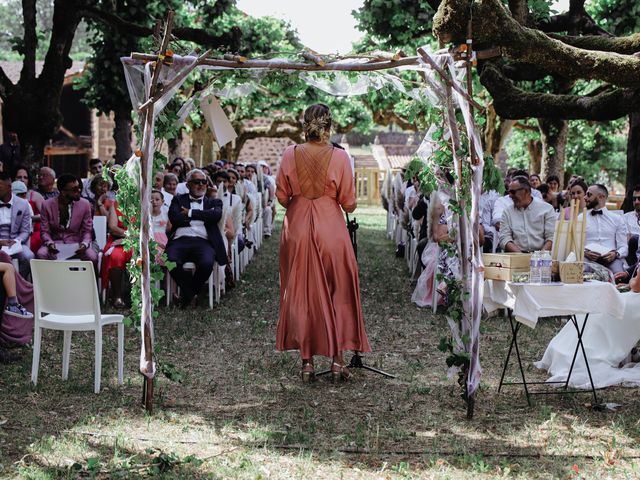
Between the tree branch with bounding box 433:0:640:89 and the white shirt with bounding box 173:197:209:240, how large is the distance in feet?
15.5

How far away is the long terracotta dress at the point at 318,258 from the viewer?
278 inches

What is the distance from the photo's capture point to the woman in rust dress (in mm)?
7051

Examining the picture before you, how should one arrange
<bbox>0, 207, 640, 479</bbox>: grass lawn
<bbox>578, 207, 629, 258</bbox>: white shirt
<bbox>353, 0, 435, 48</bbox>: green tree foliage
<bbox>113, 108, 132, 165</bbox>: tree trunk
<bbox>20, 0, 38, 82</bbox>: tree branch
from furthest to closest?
<bbox>113, 108, 132, 165</bbox>: tree trunk
<bbox>353, 0, 435, 48</bbox>: green tree foliage
<bbox>20, 0, 38, 82</bbox>: tree branch
<bbox>578, 207, 629, 258</bbox>: white shirt
<bbox>0, 207, 640, 479</bbox>: grass lawn

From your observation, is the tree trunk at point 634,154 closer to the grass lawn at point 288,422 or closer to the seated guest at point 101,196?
the grass lawn at point 288,422

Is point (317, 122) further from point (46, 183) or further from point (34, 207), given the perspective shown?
point (46, 183)

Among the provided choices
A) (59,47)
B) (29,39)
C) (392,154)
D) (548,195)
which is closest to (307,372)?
(548,195)

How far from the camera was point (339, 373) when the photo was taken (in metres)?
7.20

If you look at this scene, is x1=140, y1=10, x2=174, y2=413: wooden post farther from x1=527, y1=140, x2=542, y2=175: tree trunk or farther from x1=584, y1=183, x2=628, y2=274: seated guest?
x1=527, y1=140, x2=542, y2=175: tree trunk

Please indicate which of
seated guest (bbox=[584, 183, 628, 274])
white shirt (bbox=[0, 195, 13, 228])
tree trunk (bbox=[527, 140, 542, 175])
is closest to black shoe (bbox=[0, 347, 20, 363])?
white shirt (bbox=[0, 195, 13, 228])

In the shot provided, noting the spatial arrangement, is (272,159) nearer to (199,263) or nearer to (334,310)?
(199,263)

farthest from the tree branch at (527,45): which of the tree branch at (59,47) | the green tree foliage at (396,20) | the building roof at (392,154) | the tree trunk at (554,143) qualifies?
the building roof at (392,154)

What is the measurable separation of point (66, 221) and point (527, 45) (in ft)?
18.3

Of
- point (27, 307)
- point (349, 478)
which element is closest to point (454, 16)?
point (349, 478)

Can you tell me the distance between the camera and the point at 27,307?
8195 mm
